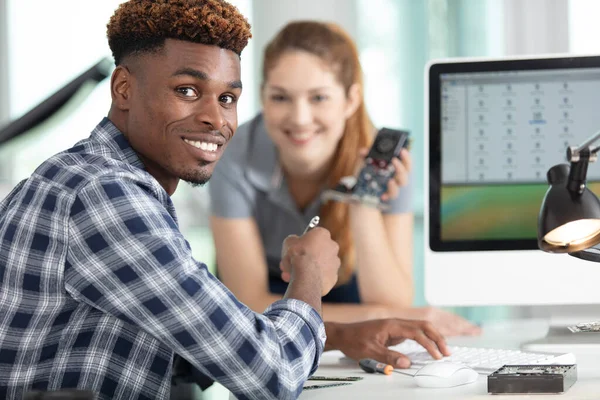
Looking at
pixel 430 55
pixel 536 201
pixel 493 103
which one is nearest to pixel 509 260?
pixel 536 201

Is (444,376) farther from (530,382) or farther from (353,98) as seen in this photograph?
(353,98)

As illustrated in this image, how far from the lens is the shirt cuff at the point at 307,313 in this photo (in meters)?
1.00

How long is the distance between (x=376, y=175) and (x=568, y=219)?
97cm


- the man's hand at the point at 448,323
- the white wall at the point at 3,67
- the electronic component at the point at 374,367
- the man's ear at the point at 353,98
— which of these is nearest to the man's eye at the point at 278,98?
the man's ear at the point at 353,98

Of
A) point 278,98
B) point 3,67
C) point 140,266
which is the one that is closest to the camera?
point 140,266

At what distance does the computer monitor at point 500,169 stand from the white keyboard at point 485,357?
17 cm

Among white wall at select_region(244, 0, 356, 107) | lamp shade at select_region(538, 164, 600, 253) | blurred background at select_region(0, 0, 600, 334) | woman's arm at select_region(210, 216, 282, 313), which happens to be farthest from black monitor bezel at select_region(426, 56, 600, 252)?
white wall at select_region(244, 0, 356, 107)

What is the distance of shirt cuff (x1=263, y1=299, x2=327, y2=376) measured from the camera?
3.29 ft

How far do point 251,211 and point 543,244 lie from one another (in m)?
1.32

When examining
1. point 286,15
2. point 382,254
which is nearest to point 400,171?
point 382,254

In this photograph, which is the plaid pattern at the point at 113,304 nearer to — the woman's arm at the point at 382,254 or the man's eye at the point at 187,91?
the man's eye at the point at 187,91

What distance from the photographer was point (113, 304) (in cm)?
90

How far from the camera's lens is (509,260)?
1.50 m

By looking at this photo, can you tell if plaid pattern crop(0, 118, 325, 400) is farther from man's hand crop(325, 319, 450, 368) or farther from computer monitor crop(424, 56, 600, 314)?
computer monitor crop(424, 56, 600, 314)
